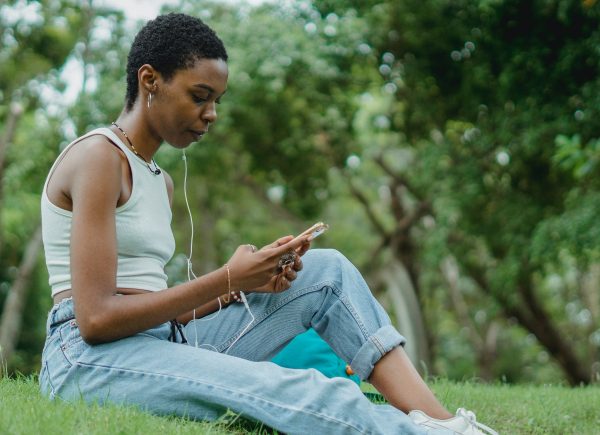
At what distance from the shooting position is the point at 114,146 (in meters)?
2.78

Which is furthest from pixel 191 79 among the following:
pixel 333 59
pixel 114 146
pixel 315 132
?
pixel 315 132

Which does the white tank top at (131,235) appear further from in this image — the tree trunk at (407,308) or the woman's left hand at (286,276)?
the tree trunk at (407,308)

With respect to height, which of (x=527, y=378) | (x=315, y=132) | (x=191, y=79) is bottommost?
(x=527, y=378)

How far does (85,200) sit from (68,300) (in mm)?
428

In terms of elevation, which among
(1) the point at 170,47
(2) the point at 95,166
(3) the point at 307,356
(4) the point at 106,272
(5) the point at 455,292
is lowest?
(5) the point at 455,292

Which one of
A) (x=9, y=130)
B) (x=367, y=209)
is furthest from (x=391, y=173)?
(x=9, y=130)

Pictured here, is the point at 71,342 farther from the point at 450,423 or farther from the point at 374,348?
the point at 450,423

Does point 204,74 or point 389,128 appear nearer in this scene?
point 204,74

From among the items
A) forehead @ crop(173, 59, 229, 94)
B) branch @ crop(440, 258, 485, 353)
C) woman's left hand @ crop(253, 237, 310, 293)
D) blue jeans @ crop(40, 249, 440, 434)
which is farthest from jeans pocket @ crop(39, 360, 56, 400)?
branch @ crop(440, 258, 485, 353)

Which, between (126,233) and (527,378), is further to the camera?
(527,378)

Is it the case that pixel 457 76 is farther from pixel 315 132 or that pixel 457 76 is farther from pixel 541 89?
pixel 315 132

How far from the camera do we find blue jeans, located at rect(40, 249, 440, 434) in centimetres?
263

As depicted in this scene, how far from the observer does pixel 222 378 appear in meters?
2.67

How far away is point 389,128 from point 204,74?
31.2ft
